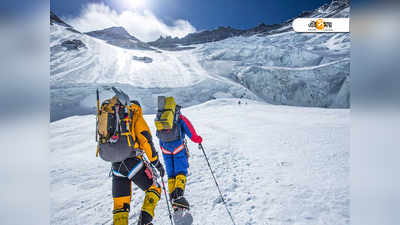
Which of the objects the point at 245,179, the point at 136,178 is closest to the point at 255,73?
the point at 245,179

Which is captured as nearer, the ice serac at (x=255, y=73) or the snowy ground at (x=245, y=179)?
the snowy ground at (x=245, y=179)


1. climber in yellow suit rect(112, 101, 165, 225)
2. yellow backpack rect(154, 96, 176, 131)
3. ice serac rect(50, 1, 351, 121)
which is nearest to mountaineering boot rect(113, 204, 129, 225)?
climber in yellow suit rect(112, 101, 165, 225)

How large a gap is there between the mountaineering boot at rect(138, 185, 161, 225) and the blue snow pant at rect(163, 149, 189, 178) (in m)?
0.28

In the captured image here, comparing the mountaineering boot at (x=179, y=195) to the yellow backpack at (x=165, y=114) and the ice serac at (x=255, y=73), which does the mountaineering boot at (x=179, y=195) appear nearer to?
the yellow backpack at (x=165, y=114)

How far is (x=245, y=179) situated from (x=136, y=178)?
1.16m

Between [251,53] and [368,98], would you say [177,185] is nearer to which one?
[368,98]

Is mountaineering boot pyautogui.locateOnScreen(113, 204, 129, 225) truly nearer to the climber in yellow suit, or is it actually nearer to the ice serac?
A: the climber in yellow suit

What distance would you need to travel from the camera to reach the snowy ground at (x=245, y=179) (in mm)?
1574

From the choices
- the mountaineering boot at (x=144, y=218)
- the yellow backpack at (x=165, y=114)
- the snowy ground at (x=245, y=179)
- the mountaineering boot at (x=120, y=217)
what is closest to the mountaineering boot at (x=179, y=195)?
the snowy ground at (x=245, y=179)

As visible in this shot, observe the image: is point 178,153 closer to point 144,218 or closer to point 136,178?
point 136,178

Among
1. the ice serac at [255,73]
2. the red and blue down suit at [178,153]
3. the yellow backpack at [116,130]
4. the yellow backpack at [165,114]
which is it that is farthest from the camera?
the ice serac at [255,73]

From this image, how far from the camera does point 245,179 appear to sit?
1957mm

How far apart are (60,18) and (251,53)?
12.8 meters

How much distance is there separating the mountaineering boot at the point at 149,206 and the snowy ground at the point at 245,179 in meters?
0.30
